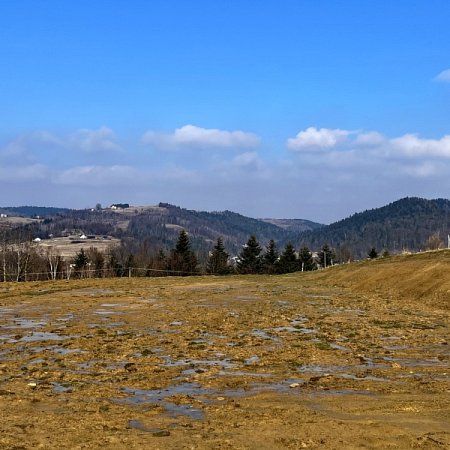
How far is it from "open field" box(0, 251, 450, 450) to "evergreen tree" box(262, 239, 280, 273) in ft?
243

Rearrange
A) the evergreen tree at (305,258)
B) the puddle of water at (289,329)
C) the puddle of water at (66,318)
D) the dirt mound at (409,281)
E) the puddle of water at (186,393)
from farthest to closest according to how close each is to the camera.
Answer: the evergreen tree at (305,258)
the dirt mound at (409,281)
the puddle of water at (66,318)
the puddle of water at (289,329)
the puddle of water at (186,393)

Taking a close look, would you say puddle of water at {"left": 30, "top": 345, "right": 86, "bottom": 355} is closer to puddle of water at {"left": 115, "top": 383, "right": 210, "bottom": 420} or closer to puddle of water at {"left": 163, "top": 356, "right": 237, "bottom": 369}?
puddle of water at {"left": 163, "top": 356, "right": 237, "bottom": 369}

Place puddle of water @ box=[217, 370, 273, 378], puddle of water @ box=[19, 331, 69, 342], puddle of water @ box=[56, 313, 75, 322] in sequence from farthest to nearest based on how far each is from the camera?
puddle of water @ box=[56, 313, 75, 322] → puddle of water @ box=[19, 331, 69, 342] → puddle of water @ box=[217, 370, 273, 378]

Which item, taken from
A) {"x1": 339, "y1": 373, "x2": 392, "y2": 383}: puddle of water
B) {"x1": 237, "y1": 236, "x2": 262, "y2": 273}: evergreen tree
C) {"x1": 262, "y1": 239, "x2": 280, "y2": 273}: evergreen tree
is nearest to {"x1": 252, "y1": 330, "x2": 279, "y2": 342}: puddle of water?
{"x1": 339, "y1": 373, "x2": 392, "y2": 383}: puddle of water

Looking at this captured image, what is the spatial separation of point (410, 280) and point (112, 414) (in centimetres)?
2659

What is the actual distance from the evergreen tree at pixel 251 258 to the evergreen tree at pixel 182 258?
915cm

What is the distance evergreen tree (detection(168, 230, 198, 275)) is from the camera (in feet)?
303

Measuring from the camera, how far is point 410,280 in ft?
103

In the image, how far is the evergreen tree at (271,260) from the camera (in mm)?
97438

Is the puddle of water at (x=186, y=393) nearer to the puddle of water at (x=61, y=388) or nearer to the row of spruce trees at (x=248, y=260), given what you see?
the puddle of water at (x=61, y=388)

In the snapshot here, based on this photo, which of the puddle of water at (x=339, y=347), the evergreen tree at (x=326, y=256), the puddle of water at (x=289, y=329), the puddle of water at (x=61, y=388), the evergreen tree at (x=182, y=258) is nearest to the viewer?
the puddle of water at (x=61, y=388)

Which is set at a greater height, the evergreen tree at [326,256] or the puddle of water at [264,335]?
the evergreen tree at [326,256]

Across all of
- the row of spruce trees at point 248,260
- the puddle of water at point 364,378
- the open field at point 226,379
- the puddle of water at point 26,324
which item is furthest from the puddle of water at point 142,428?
the row of spruce trees at point 248,260

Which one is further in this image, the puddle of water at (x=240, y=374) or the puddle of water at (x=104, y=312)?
the puddle of water at (x=104, y=312)
